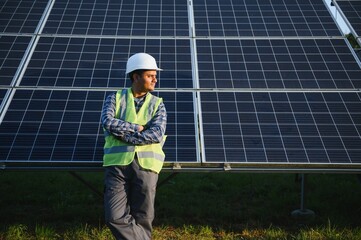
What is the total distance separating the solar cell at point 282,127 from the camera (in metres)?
5.62

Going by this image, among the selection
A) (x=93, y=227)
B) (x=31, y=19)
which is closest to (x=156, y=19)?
(x=31, y=19)

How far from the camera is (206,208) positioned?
24.8ft

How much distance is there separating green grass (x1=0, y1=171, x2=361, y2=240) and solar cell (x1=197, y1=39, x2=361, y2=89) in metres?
2.10

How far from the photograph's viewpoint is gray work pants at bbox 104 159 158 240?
14.7ft

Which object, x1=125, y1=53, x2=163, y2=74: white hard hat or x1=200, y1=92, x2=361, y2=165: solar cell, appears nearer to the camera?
x1=125, y1=53, x2=163, y2=74: white hard hat

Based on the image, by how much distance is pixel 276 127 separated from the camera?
19.7ft

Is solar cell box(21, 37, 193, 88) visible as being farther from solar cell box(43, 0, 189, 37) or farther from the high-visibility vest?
the high-visibility vest

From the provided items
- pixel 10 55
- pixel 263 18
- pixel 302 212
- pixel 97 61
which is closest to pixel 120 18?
pixel 97 61

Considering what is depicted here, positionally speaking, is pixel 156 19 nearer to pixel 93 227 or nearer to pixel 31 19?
pixel 31 19

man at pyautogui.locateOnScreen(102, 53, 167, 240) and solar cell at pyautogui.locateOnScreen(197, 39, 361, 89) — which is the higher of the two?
solar cell at pyautogui.locateOnScreen(197, 39, 361, 89)

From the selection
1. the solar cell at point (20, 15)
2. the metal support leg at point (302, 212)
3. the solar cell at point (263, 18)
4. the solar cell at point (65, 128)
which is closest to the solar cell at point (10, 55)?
the solar cell at point (20, 15)

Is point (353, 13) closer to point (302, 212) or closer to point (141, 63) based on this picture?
point (302, 212)

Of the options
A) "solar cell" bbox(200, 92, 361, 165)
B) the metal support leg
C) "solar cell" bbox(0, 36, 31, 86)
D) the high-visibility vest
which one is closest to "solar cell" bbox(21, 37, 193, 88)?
"solar cell" bbox(0, 36, 31, 86)

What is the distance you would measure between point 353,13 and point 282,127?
4.19 metres
